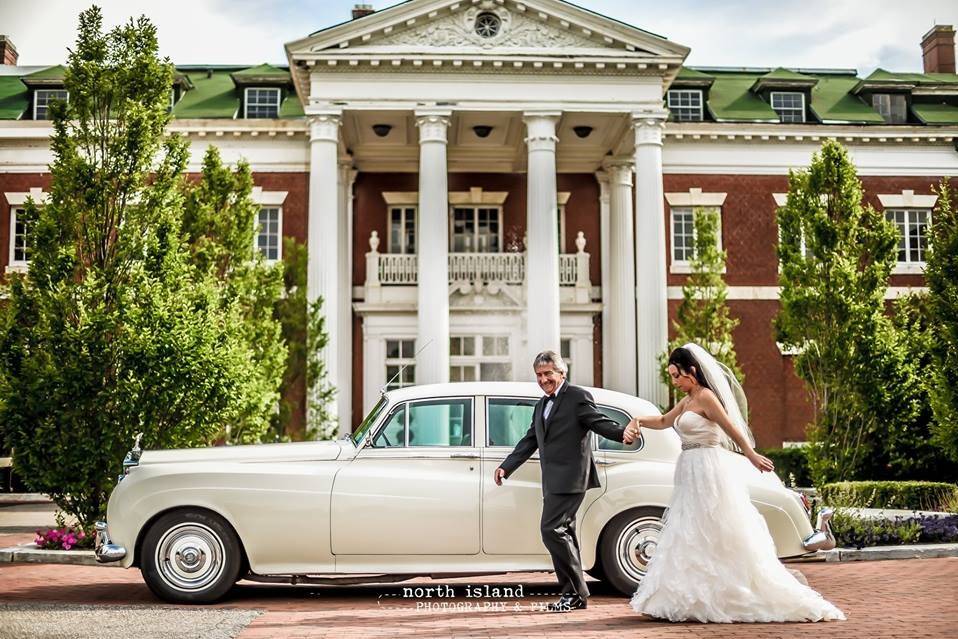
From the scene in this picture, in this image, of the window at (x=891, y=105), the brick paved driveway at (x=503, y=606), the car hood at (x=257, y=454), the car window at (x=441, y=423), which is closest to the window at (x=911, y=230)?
the window at (x=891, y=105)

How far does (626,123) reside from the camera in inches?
971

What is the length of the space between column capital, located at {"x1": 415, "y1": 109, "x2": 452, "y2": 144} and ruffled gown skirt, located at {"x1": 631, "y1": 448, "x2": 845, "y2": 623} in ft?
55.3

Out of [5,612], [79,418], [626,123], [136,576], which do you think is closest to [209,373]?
[79,418]

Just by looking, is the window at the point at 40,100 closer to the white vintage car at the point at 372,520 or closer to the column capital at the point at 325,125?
the column capital at the point at 325,125

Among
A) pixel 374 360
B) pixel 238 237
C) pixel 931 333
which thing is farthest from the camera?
pixel 374 360

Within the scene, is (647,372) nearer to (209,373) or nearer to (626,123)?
(626,123)

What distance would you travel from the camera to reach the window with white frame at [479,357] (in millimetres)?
25812

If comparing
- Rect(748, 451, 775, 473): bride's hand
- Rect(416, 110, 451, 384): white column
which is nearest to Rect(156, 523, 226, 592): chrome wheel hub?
Rect(748, 451, 775, 473): bride's hand

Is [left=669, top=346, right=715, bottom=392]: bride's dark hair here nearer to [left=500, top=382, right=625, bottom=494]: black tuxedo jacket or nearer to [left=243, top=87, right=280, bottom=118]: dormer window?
[left=500, top=382, right=625, bottom=494]: black tuxedo jacket

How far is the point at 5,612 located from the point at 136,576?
2.95 metres

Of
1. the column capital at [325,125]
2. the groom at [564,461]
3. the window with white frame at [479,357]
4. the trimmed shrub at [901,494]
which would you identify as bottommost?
the trimmed shrub at [901,494]

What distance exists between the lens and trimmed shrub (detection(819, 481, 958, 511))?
54.9 ft

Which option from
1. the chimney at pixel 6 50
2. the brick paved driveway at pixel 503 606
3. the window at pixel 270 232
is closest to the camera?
the brick paved driveway at pixel 503 606

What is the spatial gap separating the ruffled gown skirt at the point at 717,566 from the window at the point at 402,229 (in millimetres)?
21200
